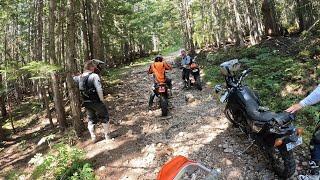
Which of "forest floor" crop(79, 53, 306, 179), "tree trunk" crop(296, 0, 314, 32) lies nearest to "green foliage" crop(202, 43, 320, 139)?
"forest floor" crop(79, 53, 306, 179)

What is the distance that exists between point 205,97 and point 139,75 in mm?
7622

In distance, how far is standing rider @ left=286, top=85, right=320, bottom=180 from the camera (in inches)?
198

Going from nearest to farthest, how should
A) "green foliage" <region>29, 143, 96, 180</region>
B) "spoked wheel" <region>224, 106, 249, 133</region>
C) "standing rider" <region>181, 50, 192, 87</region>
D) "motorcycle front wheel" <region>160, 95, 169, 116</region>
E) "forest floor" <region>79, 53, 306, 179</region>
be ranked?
"forest floor" <region>79, 53, 306, 179</region> < "green foliage" <region>29, 143, 96, 180</region> < "spoked wheel" <region>224, 106, 249, 133</region> < "motorcycle front wheel" <region>160, 95, 169, 116</region> < "standing rider" <region>181, 50, 192, 87</region>

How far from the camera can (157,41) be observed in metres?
59.6

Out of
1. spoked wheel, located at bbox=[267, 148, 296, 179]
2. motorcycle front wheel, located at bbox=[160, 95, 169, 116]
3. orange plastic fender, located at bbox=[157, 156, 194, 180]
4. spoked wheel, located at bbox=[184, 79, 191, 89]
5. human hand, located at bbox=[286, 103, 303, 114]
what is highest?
human hand, located at bbox=[286, 103, 303, 114]

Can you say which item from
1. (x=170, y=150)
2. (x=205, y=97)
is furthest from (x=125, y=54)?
(x=170, y=150)

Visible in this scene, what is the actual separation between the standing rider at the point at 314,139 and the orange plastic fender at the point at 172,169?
236cm

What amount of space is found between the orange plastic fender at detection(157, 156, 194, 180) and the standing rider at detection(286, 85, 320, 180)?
236 cm

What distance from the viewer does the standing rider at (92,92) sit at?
8.28m

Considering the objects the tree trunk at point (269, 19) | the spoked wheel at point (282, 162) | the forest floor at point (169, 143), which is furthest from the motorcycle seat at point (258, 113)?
the tree trunk at point (269, 19)

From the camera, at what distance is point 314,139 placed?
17.1ft

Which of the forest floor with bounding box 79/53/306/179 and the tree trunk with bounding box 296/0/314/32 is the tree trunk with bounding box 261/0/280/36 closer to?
the tree trunk with bounding box 296/0/314/32

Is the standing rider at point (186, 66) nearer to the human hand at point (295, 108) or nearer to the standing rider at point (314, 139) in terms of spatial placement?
the standing rider at point (314, 139)

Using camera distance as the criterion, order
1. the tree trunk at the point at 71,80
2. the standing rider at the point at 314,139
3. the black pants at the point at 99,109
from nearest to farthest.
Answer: the standing rider at the point at 314,139
the black pants at the point at 99,109
the tree trunk at the point at 71,80
